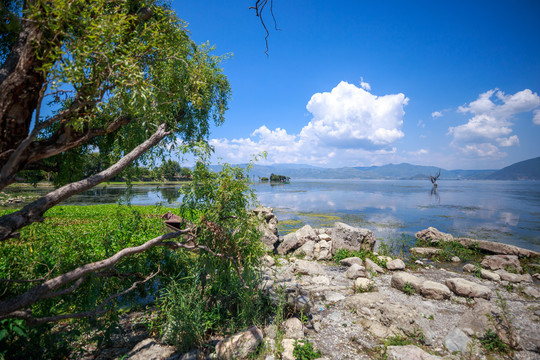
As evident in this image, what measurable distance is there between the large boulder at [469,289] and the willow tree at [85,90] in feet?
33.4

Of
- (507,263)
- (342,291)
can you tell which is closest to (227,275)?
(342,291)

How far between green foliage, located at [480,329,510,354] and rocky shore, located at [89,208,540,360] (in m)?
0.02

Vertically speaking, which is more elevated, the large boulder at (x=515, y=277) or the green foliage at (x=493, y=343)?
the green foliage at (x=493, y=343)

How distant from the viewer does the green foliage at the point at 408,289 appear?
849cm

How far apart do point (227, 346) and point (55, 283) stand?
349cm

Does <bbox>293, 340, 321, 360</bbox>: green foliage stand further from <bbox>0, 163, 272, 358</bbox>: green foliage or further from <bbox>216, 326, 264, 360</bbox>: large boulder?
<bbox>0, 163, 272, 358</bbox>: green foliage

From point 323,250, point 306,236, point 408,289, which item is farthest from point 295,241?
point 408,289

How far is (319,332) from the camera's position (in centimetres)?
614

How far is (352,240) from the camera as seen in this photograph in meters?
13.5

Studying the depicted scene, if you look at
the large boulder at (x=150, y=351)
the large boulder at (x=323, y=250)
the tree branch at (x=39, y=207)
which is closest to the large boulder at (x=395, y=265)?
the large boulder at (x=323, y=250)

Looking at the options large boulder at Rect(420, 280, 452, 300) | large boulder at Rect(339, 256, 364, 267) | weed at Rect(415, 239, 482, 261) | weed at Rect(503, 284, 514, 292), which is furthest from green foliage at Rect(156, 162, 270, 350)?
weed at Rect(415, 239, 482, 261)

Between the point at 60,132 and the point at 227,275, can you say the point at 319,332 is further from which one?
the point at 60,132

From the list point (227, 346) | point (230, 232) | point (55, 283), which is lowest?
point (227, 346)

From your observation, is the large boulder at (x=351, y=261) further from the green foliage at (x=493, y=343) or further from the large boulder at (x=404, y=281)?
the green foliage at (x=493, y=343)
